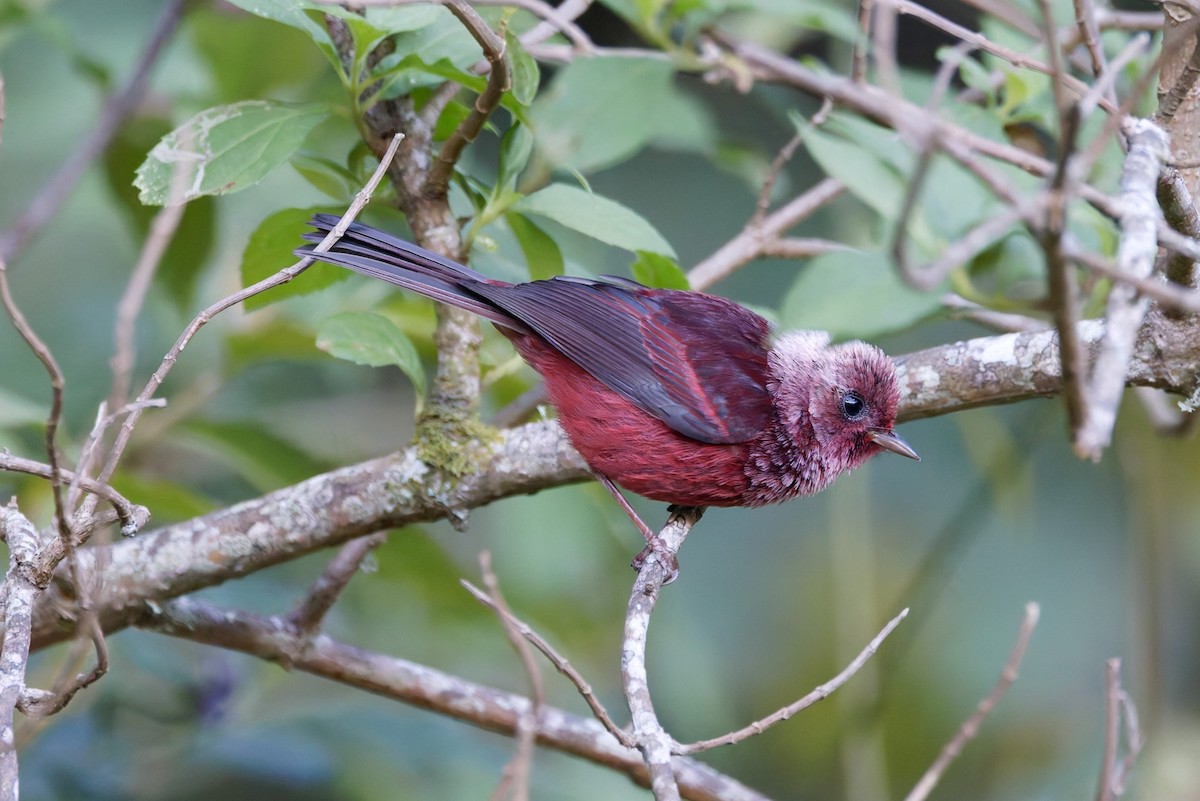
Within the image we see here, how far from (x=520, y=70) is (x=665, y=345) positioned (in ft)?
3.50

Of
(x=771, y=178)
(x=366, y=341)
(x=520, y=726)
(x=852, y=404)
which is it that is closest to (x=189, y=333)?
(x=366, y=341)

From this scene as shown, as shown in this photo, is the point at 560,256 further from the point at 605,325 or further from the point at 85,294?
the point at 85,294

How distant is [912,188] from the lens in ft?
4.23

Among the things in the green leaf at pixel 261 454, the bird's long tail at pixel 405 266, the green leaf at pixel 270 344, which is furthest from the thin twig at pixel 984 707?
the green leaf at pixel 270 344

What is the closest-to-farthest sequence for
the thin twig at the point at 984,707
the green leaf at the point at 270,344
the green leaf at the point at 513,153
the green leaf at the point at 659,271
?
the thin twig at the point at 984,707
the green leaf at the point at 513,153
the green leaf at the point at 659,271
the green leaf at the point at 270,344

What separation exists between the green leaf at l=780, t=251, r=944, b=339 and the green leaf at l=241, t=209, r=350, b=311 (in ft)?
4.17

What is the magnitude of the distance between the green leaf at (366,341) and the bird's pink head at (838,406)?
1129mm

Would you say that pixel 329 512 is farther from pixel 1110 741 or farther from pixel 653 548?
pixel 1110 741

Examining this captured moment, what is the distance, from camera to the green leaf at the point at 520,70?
254 centimetres

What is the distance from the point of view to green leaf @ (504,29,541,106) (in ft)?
8.32

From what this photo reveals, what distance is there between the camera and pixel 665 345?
3375 mm

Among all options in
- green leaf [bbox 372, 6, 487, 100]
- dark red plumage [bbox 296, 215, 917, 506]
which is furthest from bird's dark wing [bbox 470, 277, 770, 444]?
green leaf [bbox 372, 6, 487, 100]

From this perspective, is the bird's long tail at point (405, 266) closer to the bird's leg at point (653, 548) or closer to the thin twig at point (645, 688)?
the bird's leg at point (653, 548)

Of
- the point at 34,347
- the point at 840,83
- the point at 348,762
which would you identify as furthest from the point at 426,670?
the point at 840,83
